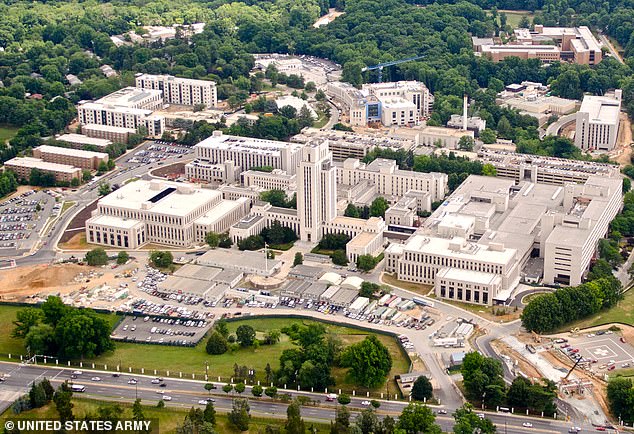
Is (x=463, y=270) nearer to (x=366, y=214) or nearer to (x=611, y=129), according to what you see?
(x=366, y=214)

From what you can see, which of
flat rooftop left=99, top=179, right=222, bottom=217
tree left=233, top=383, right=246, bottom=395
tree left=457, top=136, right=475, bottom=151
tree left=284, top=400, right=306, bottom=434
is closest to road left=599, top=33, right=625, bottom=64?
tree left=457, top=136, right=475, bottom=151

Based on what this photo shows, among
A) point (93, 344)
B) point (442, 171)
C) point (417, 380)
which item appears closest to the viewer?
point (417, 380)

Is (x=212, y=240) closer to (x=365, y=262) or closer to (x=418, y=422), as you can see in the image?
(x=365, y=262)

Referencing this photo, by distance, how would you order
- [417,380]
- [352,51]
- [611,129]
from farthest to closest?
[352,51] < [611,129] < [417,380]

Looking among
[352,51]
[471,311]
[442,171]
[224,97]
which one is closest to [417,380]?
[471,311]

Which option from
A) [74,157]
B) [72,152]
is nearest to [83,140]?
[72,152]
